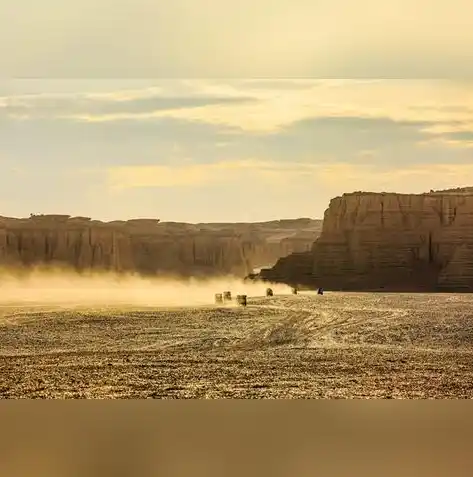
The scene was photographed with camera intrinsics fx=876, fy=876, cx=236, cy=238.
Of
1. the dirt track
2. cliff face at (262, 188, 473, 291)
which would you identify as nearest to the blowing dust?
the dirt track

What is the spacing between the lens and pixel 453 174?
5168 mm

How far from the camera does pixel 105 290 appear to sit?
5.29m

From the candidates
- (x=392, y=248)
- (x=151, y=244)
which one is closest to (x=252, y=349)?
(x=151, y=244)

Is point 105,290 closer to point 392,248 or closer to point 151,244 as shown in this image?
point 151,244

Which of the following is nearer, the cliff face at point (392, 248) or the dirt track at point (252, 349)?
the dirt track at point (252, 349)

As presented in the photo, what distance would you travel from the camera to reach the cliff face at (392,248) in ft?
17.1

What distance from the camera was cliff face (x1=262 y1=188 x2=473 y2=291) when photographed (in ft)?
17.1

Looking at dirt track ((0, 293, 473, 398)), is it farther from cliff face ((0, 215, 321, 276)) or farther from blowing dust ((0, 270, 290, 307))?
cliff face ((0, 215, 321, 276))

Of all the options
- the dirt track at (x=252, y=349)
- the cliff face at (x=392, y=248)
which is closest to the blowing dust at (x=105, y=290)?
the dirt track at (x=252, y=349)

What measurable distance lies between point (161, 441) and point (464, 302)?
6.54 feet

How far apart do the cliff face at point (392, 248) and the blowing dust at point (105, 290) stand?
1.28ft

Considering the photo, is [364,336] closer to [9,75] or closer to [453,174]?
[453,174]

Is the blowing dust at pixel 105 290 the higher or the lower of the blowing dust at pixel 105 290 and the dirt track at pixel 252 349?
the higher

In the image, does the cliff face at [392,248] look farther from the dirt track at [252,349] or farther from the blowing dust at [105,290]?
the blowing dust at [105,290]
